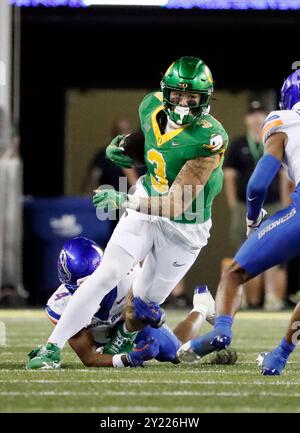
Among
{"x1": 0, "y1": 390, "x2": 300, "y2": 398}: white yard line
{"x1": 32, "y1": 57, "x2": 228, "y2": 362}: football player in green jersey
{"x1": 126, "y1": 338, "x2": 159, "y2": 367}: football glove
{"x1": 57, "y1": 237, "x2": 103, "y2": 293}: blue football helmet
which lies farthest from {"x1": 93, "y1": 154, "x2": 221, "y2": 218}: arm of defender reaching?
{"x1": 0, "y1": 390, "x2": 300, "y2": 398}: white yard line

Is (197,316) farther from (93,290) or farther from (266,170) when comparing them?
(266,170)

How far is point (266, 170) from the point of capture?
16.6 ft

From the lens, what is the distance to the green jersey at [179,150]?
5.52 meters

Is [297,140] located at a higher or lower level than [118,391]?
higher

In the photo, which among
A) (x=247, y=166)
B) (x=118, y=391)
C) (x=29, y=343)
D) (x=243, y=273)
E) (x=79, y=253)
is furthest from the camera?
(x=247, y=166)

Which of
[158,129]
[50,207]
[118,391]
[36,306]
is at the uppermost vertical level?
[158,129]

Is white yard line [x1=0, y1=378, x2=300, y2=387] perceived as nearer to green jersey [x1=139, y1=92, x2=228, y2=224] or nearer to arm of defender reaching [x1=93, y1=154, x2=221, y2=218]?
arm of defender reaching [x1=93, y1=154, x2=221, y2=218]

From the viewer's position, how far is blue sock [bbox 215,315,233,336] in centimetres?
508

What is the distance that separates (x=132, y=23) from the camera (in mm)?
11695

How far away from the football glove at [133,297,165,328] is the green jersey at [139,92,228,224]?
0.45 meters
